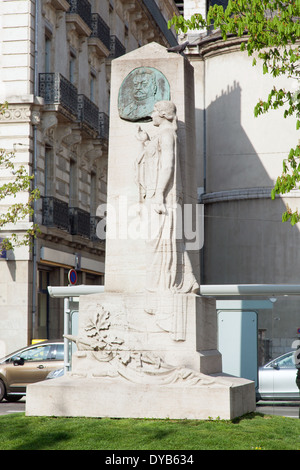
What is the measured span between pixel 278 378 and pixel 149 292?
6581 mm

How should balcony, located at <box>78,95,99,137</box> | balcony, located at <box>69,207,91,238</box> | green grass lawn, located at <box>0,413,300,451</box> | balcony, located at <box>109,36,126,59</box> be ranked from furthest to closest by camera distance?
balcony, located at <box>109,36,126,59</box> < balcony, located at <box>78,95,99,137</box> < balcony, located at <box>69,207,91,238</box> < green grass lawn, located at <box>0,413,300,451</box>

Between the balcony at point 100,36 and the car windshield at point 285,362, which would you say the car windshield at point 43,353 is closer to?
the car windshield at point 285,362

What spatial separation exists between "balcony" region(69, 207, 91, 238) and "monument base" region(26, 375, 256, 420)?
19.0 m

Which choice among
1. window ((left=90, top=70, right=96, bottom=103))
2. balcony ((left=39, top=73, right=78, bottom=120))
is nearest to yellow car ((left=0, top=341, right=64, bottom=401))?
balcony ((left=39, top=73, right=78, bottom=120))

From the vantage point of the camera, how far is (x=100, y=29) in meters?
35.6

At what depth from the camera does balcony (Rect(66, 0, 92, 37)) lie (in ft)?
105

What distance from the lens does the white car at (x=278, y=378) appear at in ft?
59.8

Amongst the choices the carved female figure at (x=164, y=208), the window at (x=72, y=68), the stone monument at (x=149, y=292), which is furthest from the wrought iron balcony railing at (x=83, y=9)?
the carved female figure at (x=164, y=208)

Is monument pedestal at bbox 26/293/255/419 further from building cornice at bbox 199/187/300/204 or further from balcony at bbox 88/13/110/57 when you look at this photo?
balcony at bbox 88/13/110/57

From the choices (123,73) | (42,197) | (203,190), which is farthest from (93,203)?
(123,73)

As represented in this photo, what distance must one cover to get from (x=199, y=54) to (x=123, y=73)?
78.2 ft

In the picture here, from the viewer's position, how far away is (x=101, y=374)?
40.6ft

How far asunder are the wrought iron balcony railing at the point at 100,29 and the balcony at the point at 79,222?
7.47m

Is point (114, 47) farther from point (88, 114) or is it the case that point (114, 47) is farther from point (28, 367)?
point (28, 367)
